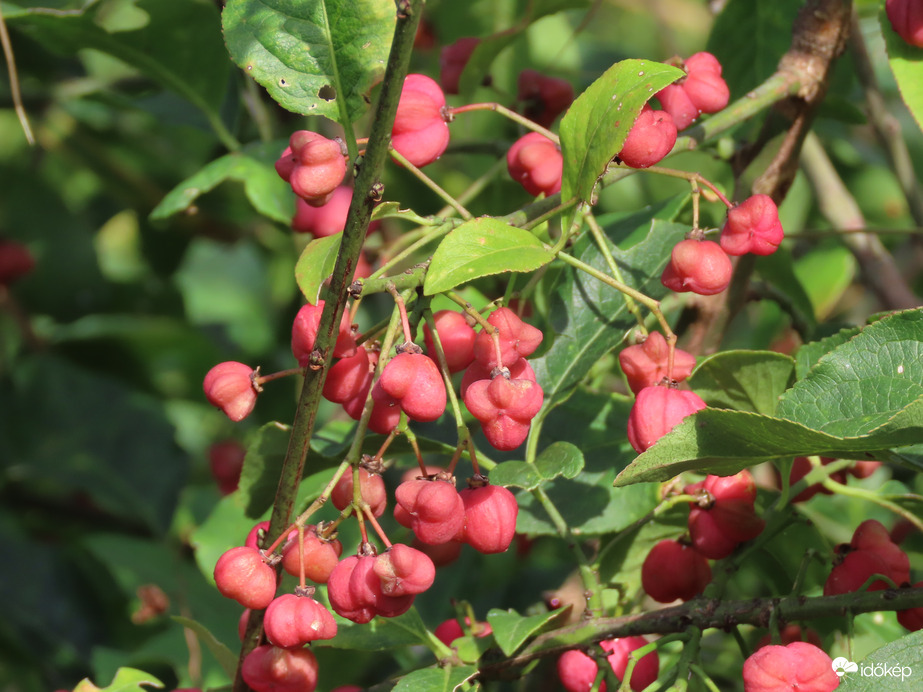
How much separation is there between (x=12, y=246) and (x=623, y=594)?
1.64 meters

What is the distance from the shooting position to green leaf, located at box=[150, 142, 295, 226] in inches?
49.5

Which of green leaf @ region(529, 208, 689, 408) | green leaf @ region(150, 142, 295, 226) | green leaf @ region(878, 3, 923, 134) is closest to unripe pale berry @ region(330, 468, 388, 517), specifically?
green leaf @ region(529, 208, 689, 408)

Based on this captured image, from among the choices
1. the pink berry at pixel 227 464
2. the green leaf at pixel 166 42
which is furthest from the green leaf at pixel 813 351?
the pink berry at pixel 227 464

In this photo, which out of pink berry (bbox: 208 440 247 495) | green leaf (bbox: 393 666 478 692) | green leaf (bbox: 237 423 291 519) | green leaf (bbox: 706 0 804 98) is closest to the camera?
green leaf (bbox: 393 666 478 692)

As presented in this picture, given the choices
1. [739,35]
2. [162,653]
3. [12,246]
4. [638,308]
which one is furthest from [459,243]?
[12,246]

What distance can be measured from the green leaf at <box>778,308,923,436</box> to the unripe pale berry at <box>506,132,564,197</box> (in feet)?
1.04

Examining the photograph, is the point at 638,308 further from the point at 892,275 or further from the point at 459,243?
the point at 892,275

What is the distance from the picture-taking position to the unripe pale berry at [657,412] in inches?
31.9

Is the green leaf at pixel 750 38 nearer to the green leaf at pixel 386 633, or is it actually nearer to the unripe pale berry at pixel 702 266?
the unripe pale berry at pixel 702 266

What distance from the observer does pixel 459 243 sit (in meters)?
0.73

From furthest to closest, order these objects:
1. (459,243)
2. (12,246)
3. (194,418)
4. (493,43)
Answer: (194,418), (12,246), (493,43), (459,243)

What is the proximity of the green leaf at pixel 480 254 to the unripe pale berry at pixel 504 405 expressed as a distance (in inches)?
4.0

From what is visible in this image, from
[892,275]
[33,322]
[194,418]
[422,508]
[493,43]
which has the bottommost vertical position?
[194,418]

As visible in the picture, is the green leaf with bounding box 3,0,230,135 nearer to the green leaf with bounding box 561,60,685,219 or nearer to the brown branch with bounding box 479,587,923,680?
the green leaf with bounding box 561,60,685,219
